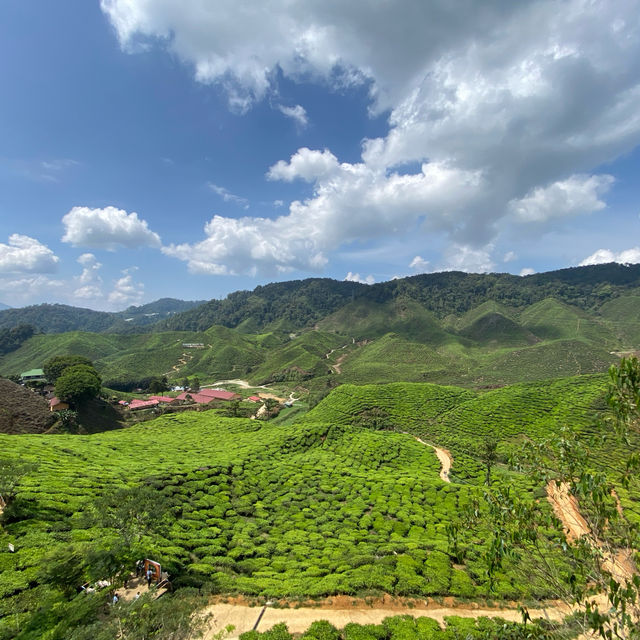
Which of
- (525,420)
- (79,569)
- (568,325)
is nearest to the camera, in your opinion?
A: (79,569)

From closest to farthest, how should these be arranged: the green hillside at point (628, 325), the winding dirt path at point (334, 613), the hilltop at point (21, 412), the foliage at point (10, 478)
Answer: the winding dirt path at point (334, 613), the foliage at point (10, 478), the hilltop at point (21, 412), the green hillside at point (628, 325)

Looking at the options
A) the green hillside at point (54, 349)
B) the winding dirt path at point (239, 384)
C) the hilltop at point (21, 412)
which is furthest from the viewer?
the green hillside at point (54, 349)

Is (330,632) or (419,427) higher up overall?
(330,632)

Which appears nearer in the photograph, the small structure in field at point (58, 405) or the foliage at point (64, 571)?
the foliage at point (64, 571)

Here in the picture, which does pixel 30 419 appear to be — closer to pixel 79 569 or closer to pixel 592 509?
pixel 79 569

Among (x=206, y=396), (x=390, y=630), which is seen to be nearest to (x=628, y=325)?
(x=206, y=396)

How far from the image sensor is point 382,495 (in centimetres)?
3162

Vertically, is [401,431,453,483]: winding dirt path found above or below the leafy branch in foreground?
below

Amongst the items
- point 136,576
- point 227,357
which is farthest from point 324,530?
point 227,357

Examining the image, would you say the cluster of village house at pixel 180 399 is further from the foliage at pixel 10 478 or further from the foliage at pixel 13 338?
the foliage at pixel 13 338

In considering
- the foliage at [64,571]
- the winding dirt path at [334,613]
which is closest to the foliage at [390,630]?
the winding dirt path at [334,613]

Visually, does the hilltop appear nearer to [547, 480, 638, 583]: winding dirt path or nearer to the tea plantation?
the tea plantation

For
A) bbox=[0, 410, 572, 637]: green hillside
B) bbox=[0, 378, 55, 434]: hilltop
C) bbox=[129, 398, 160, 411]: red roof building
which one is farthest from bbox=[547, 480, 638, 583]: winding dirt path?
bbox=[129, 398, 160, 411]: red roof building

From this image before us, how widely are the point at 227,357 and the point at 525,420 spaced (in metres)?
143
